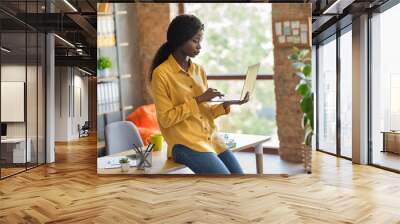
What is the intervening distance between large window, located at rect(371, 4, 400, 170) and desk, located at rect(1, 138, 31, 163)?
5.61 metres

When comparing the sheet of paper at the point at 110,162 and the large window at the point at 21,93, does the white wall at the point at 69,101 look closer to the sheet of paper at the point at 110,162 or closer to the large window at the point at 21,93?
the large window at the point at 21,93

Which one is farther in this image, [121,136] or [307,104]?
[307,104]

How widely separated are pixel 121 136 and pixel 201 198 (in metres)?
1.56

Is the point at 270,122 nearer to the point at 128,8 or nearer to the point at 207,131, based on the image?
the point at 207,131

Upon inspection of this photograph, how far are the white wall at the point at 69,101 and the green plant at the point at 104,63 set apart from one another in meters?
8.24

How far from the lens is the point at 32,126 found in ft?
21.5

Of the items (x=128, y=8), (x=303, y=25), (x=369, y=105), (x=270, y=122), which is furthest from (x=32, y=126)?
(x=369, y=105)

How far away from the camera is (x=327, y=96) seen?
9.05m

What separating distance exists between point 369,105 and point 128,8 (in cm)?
429

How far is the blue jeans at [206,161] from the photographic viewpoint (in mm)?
5059

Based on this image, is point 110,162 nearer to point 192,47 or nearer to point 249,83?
point 192,47

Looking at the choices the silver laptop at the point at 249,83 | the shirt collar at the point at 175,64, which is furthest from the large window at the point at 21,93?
the silver laptop at the point at 249,83

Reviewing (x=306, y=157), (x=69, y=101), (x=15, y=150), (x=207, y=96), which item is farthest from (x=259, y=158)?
(x=69, y=101)

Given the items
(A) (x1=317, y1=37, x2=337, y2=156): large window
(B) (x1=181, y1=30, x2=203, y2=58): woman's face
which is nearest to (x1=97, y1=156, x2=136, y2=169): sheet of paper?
(B) (x1=181, y1=30, x2=203, y2=58): woman's face
